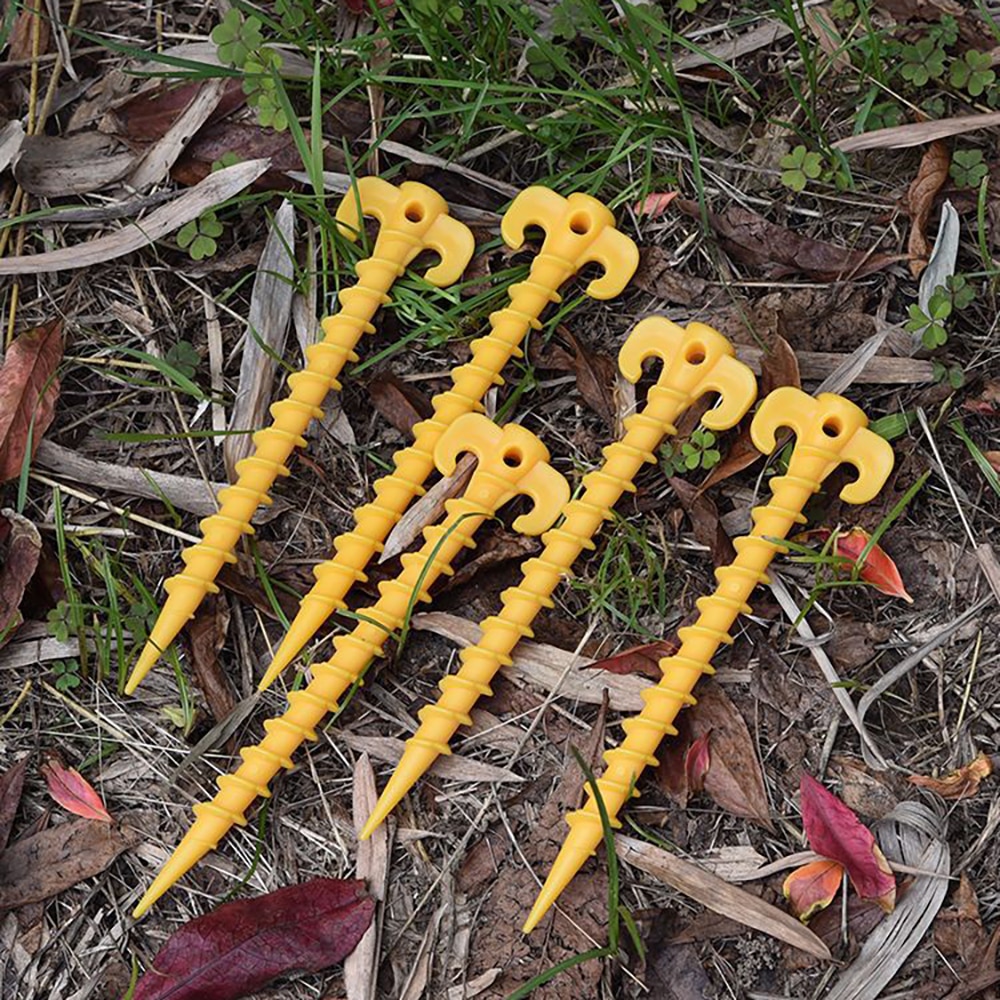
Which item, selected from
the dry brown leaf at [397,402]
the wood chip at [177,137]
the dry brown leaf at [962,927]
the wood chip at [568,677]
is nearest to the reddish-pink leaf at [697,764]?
the wood chip at [568,677]

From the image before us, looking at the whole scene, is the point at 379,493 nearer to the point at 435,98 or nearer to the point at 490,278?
the point at 490,278

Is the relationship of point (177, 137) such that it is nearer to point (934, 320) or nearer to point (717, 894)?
point (934, 320)

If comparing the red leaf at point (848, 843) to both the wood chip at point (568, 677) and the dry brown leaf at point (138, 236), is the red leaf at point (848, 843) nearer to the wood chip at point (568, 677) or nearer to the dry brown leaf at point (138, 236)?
the wood chip at point (568, 677)

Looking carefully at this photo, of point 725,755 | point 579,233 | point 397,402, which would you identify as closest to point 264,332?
point 397,402

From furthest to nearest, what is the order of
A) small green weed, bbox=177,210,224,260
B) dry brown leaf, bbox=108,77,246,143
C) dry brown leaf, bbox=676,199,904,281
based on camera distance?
dry brown leaf, bbox=108,77,246,143 → small green weed, bbox=177,210,224,260 → dry brown leaf, bbox=676,199,904,281

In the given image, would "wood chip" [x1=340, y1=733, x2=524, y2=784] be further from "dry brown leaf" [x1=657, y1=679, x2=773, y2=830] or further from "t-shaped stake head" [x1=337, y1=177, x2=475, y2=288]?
"t-shaped stake head" [x1=337, y1=177, x2=475, y2=288]

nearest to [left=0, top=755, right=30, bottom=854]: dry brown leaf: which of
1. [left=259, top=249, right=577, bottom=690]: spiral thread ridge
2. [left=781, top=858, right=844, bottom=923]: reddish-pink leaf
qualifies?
[left=259, top=249, right=577, bottom=690]: spiral thread ridge

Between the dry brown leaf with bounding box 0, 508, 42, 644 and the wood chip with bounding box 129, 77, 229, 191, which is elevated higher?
the wood chip with bounding box 129, 77, 229, 191
